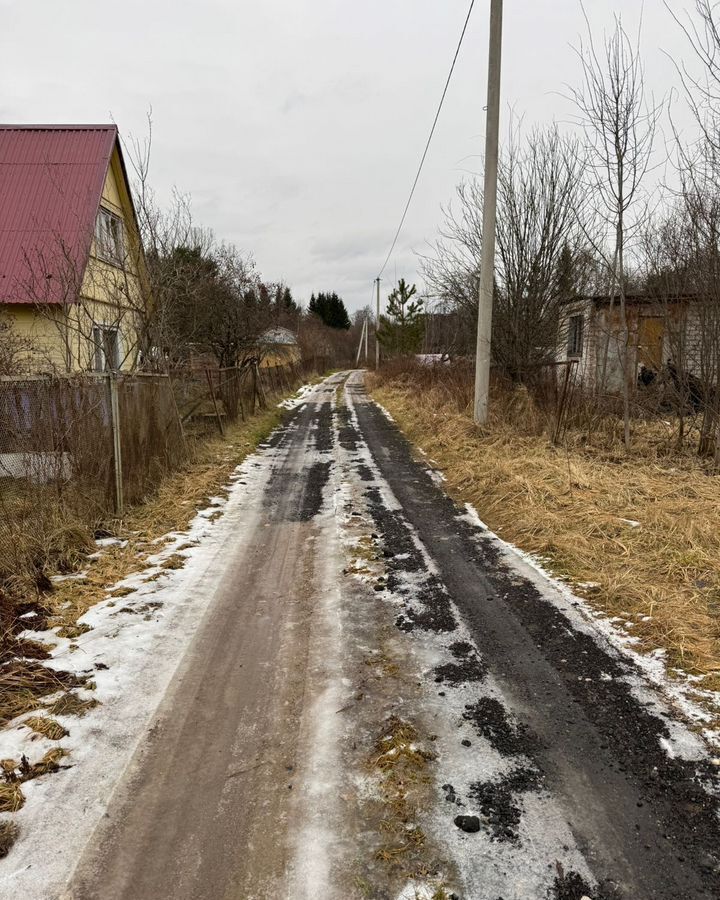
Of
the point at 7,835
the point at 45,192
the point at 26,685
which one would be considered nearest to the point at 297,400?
the point at 45,192

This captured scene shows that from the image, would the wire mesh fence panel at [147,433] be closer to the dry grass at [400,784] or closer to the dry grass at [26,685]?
the dry grass at [26,685]

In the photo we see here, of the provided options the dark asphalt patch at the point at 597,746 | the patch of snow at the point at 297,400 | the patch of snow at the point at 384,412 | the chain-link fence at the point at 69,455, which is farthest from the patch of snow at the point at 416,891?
the patch of snow at the point at 297,400

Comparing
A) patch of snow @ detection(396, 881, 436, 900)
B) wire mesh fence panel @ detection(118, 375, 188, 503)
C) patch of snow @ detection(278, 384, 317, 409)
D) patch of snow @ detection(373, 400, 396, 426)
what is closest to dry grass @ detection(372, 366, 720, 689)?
patch of snow @ detection(396, 881, 436, 900)

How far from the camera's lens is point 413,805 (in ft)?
8.05

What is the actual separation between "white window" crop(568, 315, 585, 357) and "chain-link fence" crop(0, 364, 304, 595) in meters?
10.6

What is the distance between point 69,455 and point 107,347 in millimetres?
5737

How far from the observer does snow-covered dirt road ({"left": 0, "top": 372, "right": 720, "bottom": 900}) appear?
2143mm

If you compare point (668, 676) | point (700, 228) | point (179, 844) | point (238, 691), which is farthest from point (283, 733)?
point (700, 228)

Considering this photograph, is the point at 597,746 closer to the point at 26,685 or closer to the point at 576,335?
the point at 26,685

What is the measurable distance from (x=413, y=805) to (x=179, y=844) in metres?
1.00

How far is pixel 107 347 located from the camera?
35.7ft

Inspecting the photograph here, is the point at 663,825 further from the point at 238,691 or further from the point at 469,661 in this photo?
the point at 238,691

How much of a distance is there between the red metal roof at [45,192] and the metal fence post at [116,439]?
513 centimetres

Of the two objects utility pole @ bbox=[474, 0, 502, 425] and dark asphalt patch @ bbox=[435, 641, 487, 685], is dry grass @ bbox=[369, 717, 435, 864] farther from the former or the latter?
utility pole @ bbox=[474, 0, 502, 425]
